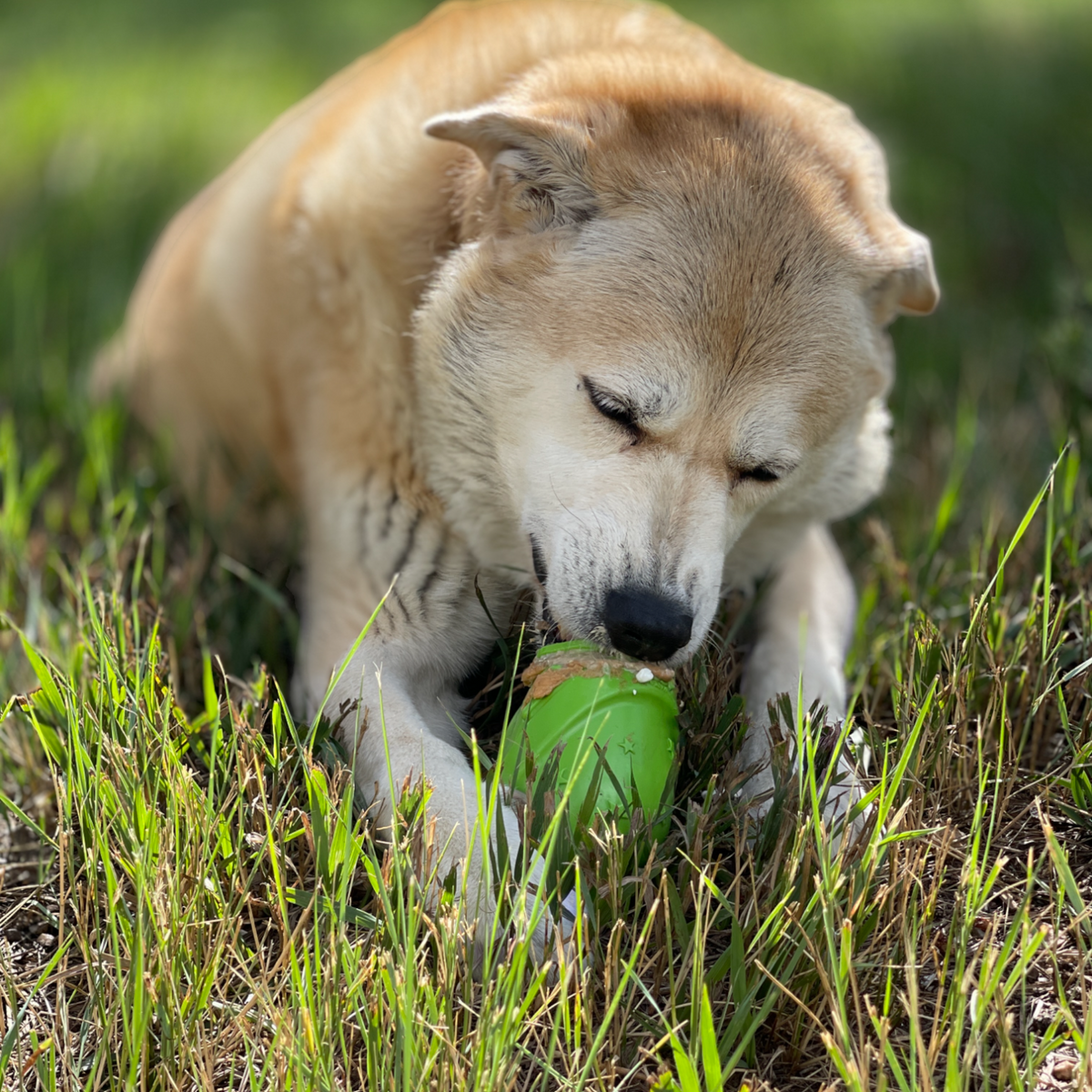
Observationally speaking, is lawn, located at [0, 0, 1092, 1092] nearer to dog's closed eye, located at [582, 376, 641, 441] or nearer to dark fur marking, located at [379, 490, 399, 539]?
dark fur marking, located at [379, 490, 399, 539]

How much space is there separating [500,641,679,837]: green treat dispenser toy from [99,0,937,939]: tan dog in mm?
79

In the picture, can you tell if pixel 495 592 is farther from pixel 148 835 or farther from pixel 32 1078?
pixel 32 1078

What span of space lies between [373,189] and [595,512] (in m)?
0.93

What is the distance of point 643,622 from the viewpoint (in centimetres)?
200

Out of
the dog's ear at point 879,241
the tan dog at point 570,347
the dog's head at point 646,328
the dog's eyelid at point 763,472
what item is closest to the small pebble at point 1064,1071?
the tan dog at point 570,347

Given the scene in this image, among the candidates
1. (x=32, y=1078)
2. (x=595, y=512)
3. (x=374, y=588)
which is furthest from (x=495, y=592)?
(x=32, y=1078)

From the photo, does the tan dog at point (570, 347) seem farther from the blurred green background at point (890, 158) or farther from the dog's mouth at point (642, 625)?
the blurred green background at point (890, 158)

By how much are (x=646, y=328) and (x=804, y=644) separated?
706 mm

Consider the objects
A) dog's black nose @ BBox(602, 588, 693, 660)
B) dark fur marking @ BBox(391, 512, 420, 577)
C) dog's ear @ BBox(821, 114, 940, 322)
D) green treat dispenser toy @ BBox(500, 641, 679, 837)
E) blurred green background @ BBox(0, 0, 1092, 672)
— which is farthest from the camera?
blurred green background @ BBox(0, 0, 1092, 672)

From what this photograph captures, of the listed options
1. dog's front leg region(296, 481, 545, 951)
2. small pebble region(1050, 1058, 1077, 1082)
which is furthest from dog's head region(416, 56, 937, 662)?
small pebble region(1050, 1058, 1077, 1082)

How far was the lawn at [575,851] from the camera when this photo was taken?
61.4 inches

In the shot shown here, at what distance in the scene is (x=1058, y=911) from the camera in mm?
1738

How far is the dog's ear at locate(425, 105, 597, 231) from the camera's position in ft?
7.07

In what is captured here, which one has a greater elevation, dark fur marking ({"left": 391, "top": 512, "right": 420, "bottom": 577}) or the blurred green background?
the blurred green background
